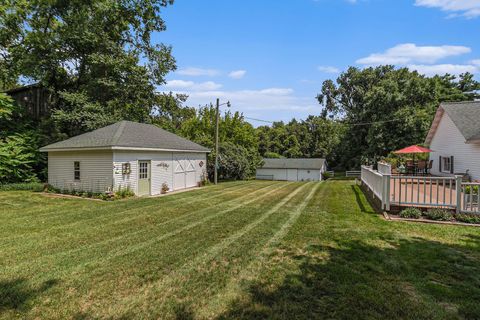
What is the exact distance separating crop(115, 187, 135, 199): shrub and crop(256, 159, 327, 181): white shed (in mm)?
32059

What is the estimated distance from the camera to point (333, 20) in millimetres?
12453

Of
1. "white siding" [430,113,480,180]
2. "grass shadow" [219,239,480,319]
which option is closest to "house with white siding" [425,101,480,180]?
"white siding" [430,113,480,180]

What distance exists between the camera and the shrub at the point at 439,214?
709 cm

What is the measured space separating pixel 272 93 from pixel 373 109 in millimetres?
11585

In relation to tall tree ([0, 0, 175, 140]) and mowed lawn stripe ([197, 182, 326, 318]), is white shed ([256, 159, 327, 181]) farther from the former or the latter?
mowed lawn stripe ([197, 182, 326, 318])

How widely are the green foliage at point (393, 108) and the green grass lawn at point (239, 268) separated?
23.3m

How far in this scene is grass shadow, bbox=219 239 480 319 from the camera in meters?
3.07

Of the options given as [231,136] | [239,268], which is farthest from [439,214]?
[231,136]

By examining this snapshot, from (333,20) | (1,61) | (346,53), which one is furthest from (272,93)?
(1,61)

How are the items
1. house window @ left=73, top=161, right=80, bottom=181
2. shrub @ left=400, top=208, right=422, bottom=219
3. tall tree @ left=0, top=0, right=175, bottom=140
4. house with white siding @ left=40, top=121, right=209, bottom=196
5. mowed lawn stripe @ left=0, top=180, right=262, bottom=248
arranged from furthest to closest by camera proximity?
tall tree @ left=0, top=0, right=175, bottom=140
house window @ left=73, top=161, right=80, bottom=181
house with white siding @ left=40, top=121, right=209, bottom=196
shrub @ left=400, top=208, right=422, bottom=219
mowed lawn stripe @ left=0, top=180, right=262, bottom=248

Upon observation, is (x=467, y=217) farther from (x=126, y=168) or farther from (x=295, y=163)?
(x=295, y=163)

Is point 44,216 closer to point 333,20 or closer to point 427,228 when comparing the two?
point 427,228

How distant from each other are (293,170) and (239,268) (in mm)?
39139

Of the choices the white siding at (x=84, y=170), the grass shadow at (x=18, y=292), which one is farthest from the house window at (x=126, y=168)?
the grass shadow at (x=18, y=292)
